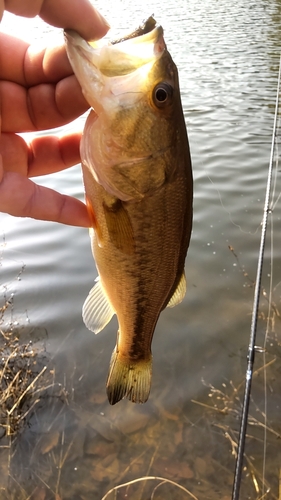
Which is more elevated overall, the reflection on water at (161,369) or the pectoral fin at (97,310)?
the pectoral fin at (97,310)

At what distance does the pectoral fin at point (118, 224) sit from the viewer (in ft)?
5.65

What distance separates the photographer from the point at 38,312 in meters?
4.80

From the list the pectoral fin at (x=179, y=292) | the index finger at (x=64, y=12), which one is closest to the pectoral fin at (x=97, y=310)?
the pectoral fin at (x=179, y=292)

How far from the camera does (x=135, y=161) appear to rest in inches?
67.1

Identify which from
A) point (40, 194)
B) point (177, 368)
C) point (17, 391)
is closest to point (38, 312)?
point (17, 391)

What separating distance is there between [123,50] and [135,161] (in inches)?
15.4

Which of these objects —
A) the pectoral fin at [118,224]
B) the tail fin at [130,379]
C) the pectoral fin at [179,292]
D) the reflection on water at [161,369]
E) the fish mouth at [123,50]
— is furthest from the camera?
the reflection on water at [161,369]

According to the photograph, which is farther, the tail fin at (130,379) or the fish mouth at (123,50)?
the tail fin at (130,379)

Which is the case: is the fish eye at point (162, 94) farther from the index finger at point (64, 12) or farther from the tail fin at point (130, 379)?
the tail fin at point (130, 379)

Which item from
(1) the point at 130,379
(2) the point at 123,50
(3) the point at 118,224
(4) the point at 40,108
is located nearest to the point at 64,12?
(2) the point at 123,50

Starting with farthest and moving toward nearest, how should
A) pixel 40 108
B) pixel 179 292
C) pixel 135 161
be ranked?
pixel 179 292 → pixel 40 108 → pixel 135 161

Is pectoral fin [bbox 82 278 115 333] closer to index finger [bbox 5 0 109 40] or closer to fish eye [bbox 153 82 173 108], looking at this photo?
fish eye [bbox 153 82 173 108]

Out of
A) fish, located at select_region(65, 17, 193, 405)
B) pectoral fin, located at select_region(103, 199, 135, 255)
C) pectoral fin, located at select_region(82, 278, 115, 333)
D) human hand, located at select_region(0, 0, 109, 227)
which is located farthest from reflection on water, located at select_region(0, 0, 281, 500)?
pectoral fin, located at select_region(103, 199, 135, 255)

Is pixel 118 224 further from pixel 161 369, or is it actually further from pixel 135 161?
pixel 161 369
